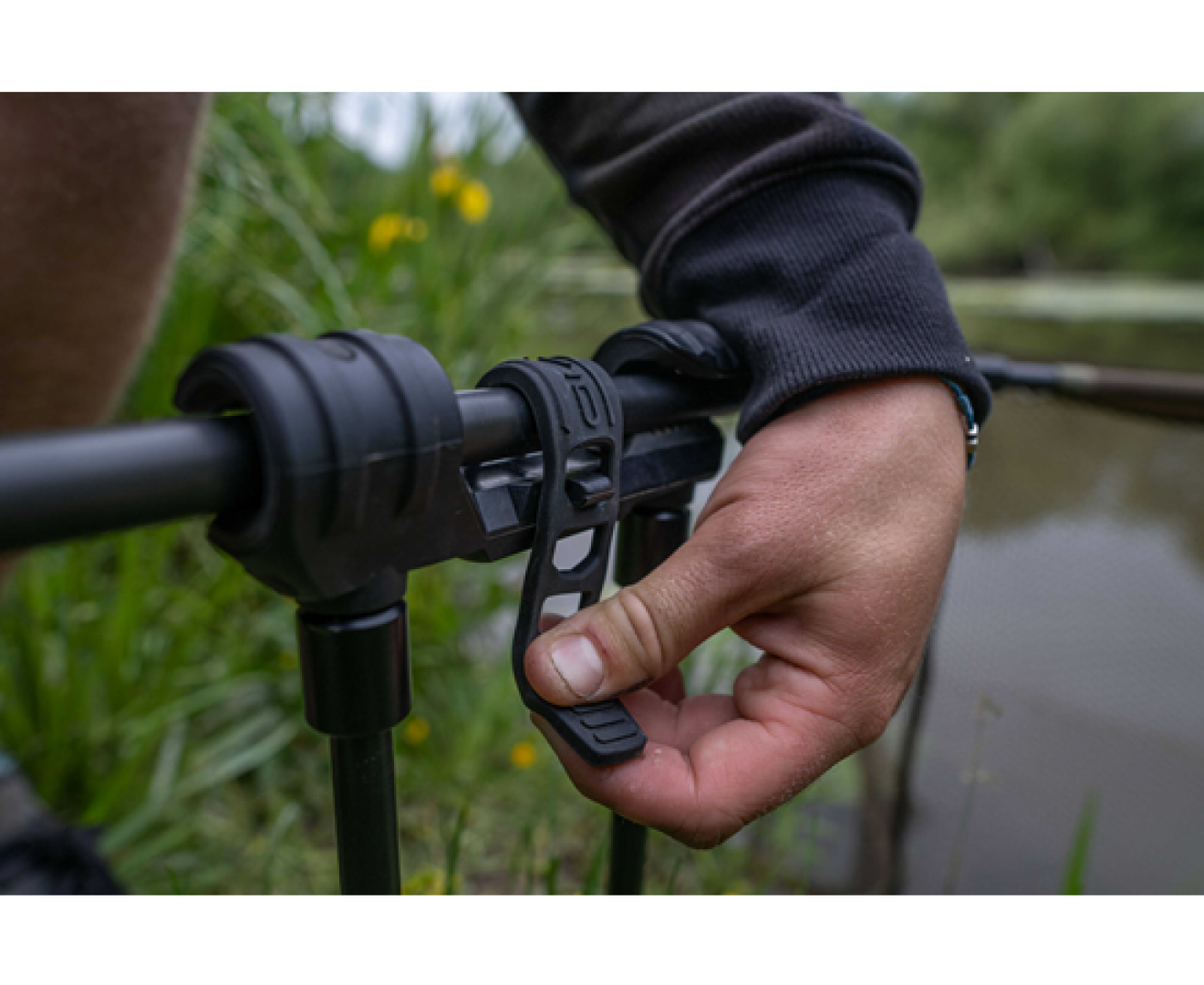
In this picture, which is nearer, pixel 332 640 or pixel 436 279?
pixel 332 640

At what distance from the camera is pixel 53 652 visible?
4.25 feet

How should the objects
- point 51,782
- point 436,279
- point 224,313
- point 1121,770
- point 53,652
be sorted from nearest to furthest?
point 51,782 → point 53,652 → point 436,279 → point 224,313 → point 1121,770

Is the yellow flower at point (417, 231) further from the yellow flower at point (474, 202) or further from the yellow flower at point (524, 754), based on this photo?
the yellow flower at point (524, 754)

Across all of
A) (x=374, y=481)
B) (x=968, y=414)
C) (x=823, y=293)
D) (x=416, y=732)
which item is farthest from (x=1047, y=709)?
(x=374, y=481)

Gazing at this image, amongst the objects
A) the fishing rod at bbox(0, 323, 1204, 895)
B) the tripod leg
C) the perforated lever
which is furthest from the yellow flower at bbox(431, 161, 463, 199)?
the tripod leg

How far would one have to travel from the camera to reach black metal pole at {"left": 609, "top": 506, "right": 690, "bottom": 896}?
612 mm

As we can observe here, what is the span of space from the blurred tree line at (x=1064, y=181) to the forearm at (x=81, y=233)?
16.2 metres

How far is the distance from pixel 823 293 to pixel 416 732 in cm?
106

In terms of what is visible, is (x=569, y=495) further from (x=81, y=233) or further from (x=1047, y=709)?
(x=1047, y=709)

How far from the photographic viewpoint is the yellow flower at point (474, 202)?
1607 millimetres

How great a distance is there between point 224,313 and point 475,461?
1405mm
